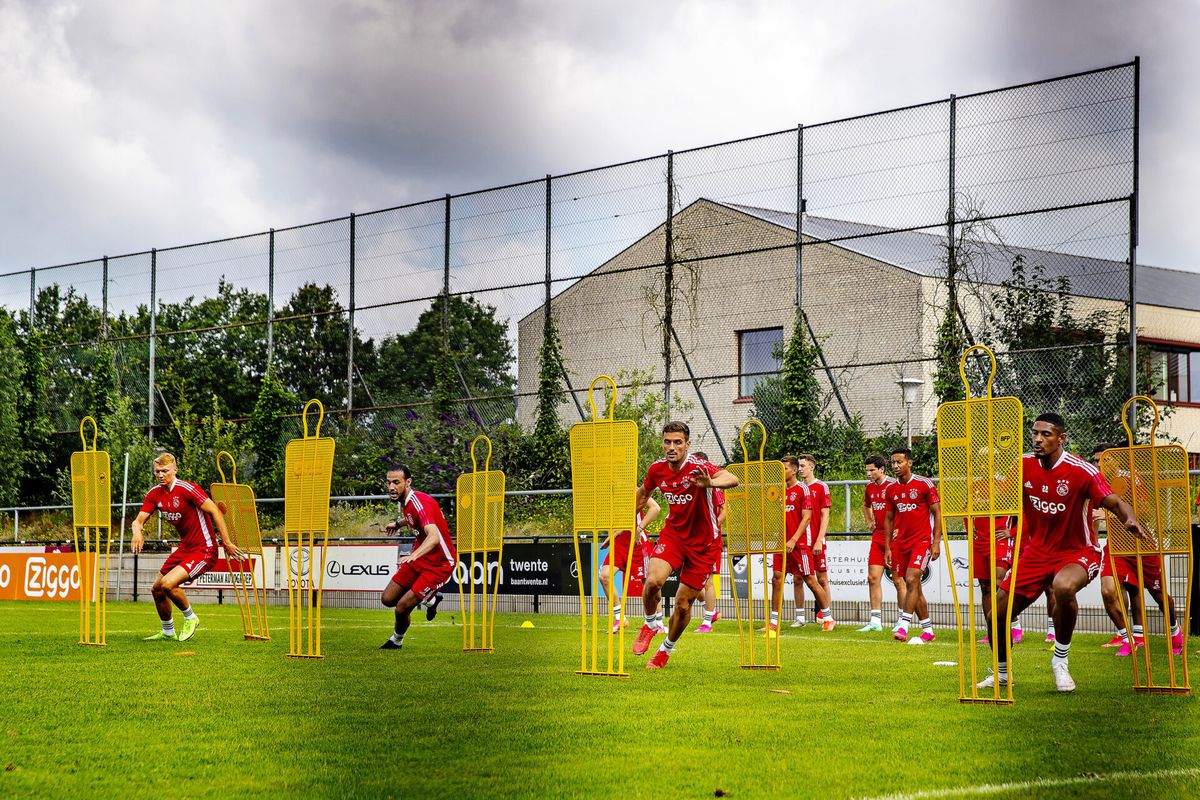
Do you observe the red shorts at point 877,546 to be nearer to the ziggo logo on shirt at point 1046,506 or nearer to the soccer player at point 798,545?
the soccer player at point 798,545

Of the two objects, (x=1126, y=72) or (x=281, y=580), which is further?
(x=281, y=580)

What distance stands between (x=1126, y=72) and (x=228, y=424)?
880 inches

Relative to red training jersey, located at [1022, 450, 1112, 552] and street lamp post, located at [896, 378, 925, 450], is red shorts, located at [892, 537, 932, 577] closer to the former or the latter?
red training jersey, located at [1022, 450, 1112, 552]

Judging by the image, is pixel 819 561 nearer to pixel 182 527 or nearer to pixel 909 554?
pixel 909 554

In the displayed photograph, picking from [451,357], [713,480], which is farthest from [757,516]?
[451,357]

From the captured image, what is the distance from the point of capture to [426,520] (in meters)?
13.4

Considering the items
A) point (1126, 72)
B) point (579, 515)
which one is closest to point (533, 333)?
point (1126, 72)

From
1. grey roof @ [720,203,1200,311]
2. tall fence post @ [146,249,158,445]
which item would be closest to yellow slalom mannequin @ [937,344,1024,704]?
grey roof @ [720,203,1200,311]

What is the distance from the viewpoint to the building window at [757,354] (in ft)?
92.0

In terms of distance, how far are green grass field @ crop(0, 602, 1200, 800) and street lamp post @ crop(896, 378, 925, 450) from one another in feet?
38.2

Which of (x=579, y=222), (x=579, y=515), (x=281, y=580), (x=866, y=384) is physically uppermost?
(x=579, y=222)

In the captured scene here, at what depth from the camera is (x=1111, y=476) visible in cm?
1006

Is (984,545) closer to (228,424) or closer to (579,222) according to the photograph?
(579,222)

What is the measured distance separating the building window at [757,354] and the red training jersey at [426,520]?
569 inches
